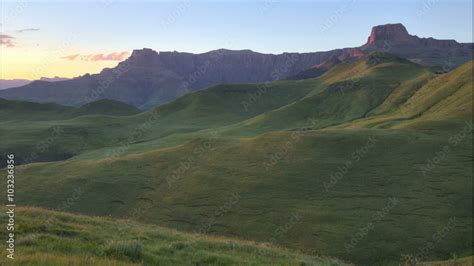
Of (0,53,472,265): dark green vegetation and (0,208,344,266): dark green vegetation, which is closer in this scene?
(0,208,344,266): dark green vegetation

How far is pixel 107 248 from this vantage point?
1597 centimetres

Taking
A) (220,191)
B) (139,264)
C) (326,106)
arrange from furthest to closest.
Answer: (326,106) → (220,191) → (139,264)

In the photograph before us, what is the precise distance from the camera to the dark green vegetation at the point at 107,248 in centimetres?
1450

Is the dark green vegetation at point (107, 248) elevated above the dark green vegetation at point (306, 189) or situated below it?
above

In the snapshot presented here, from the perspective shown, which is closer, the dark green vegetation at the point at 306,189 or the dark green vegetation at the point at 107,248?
→ the dark green vegetation at the point at 107,248

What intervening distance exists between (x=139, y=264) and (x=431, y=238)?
36.0m

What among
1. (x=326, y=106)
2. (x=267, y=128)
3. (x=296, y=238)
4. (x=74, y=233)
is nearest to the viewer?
(x=74, y=233)

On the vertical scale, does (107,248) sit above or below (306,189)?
above

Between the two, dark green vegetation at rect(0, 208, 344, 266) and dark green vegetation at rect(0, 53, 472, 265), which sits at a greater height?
dark green vegetation at rect(0, 208, 344, 266)

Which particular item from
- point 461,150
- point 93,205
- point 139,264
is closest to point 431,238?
point 461,150

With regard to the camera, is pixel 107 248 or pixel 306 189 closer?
pixel 107 248

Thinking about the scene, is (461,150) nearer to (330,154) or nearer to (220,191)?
(330,154)

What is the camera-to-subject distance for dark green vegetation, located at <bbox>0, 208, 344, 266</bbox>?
14.5m

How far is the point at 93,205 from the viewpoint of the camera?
197 feet
